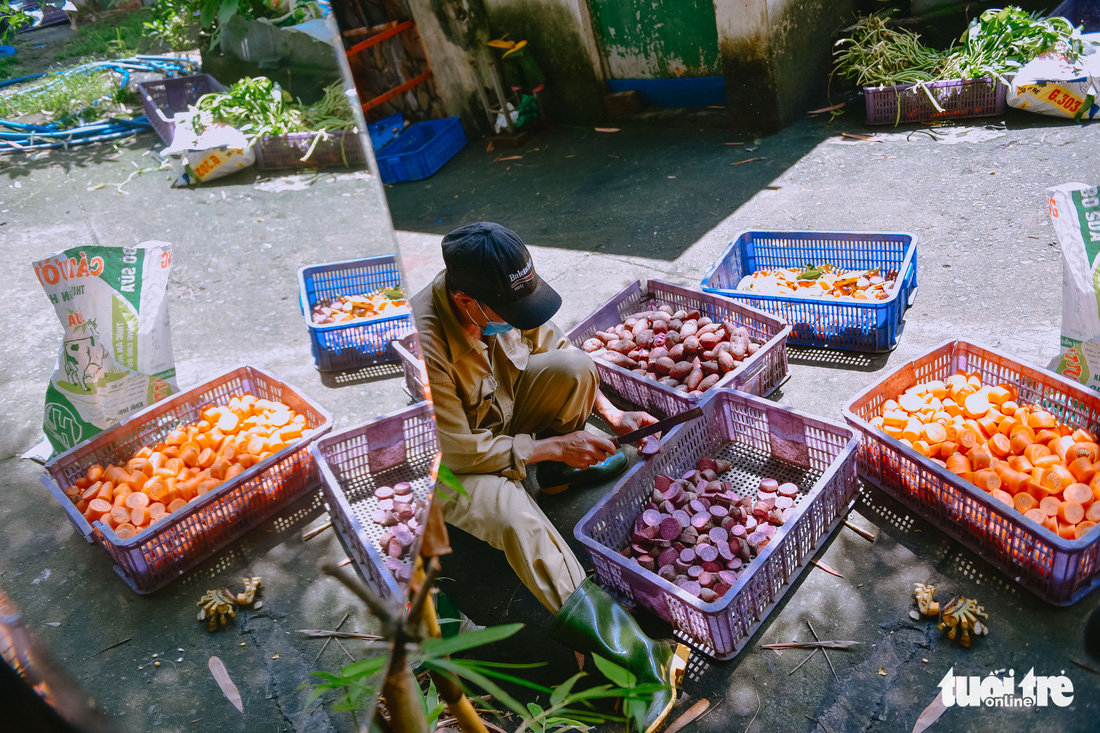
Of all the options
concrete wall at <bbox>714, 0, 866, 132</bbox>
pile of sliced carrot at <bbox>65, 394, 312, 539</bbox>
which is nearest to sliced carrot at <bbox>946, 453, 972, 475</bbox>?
pile of sliced carrot at <bbox>65, 394, 312, 539</bbox>

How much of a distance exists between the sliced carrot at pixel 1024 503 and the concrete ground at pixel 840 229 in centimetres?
19

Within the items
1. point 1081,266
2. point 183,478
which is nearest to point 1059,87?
point 1081,266

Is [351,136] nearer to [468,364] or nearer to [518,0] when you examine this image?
[468,364]

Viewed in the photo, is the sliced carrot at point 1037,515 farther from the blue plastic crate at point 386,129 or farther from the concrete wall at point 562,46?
the blue plastic crate at point 386,129

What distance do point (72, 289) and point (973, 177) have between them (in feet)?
15.0

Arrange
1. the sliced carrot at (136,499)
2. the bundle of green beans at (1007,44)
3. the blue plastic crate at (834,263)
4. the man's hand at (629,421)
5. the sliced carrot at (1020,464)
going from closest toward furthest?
1. the sliced carrot at (136,499)
2. the sliced carrot at (1020,464)
3. the man's hand at (629,421)
4. the blue plastic crate at (834,263)
5. the bundle of green beans at (1007,44)

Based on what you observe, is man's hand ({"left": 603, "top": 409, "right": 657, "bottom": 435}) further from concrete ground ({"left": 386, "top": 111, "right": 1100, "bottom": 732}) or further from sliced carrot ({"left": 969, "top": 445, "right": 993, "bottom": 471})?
sliced carrot ({"left": 969, "top": 445, "right": 993, "bottom": 471})

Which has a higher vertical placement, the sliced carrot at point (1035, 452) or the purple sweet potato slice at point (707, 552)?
the sliced carrot at point (1035, 452)

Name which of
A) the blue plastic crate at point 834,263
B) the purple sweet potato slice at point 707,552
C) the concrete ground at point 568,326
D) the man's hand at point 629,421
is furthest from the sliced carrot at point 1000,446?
the man's hand at point 629,421

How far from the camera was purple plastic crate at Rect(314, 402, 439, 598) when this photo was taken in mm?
762

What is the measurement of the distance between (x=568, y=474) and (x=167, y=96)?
2008 millimetres

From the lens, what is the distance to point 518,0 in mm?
6199

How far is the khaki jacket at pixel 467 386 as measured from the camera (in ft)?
7.15

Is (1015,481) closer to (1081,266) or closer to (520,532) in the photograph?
(1081,266)
